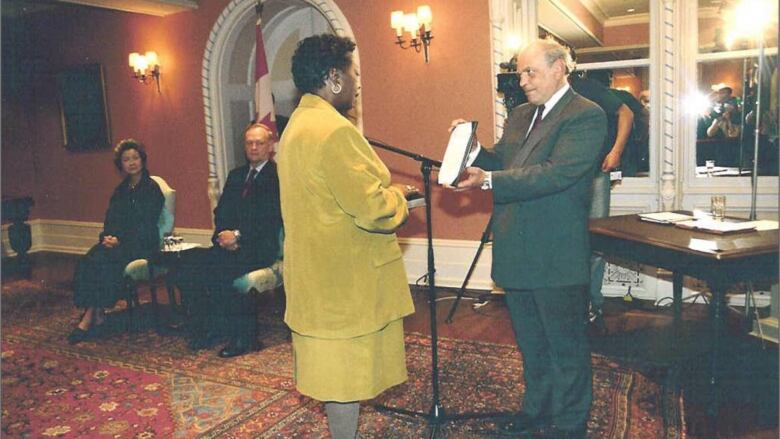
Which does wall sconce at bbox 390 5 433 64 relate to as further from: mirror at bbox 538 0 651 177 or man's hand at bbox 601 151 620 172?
man's hand at bbox 601 151 620 172

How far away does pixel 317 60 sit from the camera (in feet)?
6.19

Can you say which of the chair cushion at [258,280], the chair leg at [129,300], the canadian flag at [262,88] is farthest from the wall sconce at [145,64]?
the chair cushion at [258,280]

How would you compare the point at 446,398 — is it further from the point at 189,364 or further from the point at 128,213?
the point at 128,213

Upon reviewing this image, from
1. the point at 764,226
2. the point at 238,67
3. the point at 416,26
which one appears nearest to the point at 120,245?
the point at 238,67

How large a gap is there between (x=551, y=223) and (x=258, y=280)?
6.85 ft

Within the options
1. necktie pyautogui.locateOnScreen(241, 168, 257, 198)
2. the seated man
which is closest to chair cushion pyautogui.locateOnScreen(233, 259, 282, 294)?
the seated man

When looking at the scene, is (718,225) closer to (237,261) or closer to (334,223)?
(334,223)

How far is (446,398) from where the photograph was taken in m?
2.93

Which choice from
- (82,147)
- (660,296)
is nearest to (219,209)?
(660,296)

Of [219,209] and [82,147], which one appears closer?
[219,209]

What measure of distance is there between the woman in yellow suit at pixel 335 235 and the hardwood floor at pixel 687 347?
1.50 metres

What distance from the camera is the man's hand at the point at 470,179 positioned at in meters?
2.19

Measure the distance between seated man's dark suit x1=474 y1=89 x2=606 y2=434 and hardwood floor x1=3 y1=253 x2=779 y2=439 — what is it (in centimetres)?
61

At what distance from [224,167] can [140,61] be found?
1.47 meters
